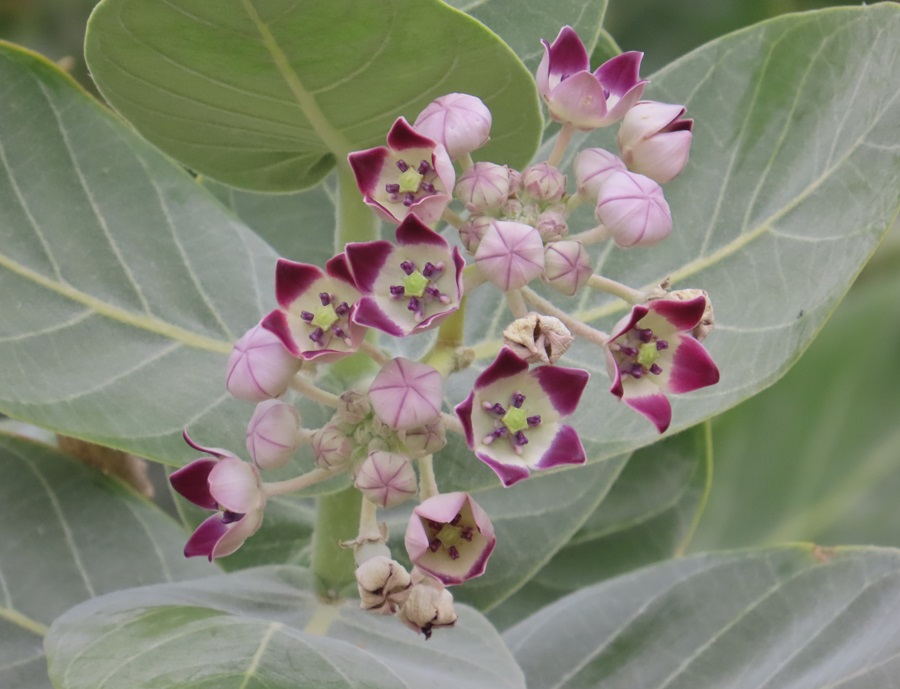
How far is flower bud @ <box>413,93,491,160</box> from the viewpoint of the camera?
2.76 ft

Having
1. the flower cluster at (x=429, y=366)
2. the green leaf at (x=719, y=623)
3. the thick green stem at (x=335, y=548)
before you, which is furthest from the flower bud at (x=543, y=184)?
the green leaf at (x=719, y=623)

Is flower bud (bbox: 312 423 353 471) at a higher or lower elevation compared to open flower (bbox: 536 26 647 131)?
lower

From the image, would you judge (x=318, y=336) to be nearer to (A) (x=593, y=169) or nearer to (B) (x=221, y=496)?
(B) (x=221, y=496)

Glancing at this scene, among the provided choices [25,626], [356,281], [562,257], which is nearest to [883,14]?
[562,257]

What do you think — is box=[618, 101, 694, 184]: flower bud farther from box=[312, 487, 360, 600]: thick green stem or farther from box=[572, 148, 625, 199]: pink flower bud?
box=[312, 487, 360, 600]: thick green stem

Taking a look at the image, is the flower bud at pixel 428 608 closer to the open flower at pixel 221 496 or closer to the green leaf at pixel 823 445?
the open flower at pixel 221 496

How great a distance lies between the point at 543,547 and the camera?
1227 millimetres

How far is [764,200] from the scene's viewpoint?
1.08 m

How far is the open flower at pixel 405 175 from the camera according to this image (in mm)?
831

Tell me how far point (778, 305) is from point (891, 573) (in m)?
0.27

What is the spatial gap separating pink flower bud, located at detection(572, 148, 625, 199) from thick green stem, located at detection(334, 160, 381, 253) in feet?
0.64

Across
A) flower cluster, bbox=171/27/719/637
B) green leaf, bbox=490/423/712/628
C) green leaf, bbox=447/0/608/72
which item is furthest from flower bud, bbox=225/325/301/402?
green leaf, bbox=490/423/712/628

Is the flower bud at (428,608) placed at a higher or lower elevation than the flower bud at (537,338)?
lower

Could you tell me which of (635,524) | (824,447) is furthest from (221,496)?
(824,447)
